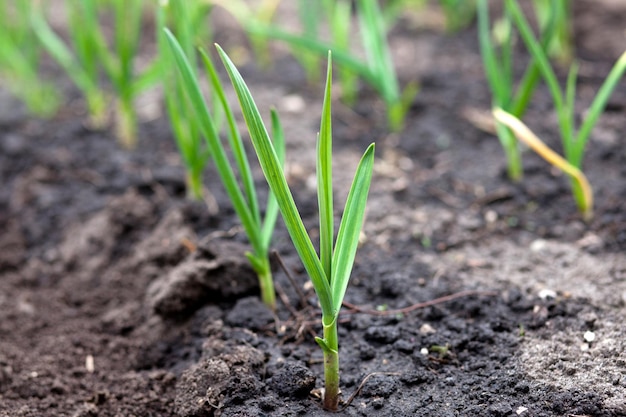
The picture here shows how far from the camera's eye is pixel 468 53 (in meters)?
2.93

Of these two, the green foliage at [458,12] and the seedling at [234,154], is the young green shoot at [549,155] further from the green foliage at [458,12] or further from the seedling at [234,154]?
the green foliage at [458,12]

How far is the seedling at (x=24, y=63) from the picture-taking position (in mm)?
2508

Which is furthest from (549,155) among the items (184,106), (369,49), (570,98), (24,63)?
(24,63)

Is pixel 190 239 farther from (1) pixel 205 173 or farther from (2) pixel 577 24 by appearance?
(2) pixel 577 24

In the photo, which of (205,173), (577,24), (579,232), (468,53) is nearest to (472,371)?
(579,232)

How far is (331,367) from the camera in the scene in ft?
4.14

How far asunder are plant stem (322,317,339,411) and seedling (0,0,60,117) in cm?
184

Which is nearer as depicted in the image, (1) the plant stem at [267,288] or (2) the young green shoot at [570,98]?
(1) the plant stem at [267,288]

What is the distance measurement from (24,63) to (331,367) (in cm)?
189

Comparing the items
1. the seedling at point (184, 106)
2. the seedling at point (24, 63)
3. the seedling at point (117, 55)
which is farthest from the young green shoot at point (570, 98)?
the seedling at point (24, 63)

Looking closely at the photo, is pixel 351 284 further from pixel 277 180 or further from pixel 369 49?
pixel 369 49

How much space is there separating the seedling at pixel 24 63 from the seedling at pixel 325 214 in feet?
5.51

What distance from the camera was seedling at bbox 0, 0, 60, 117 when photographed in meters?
2.51

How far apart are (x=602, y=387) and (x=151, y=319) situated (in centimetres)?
102
